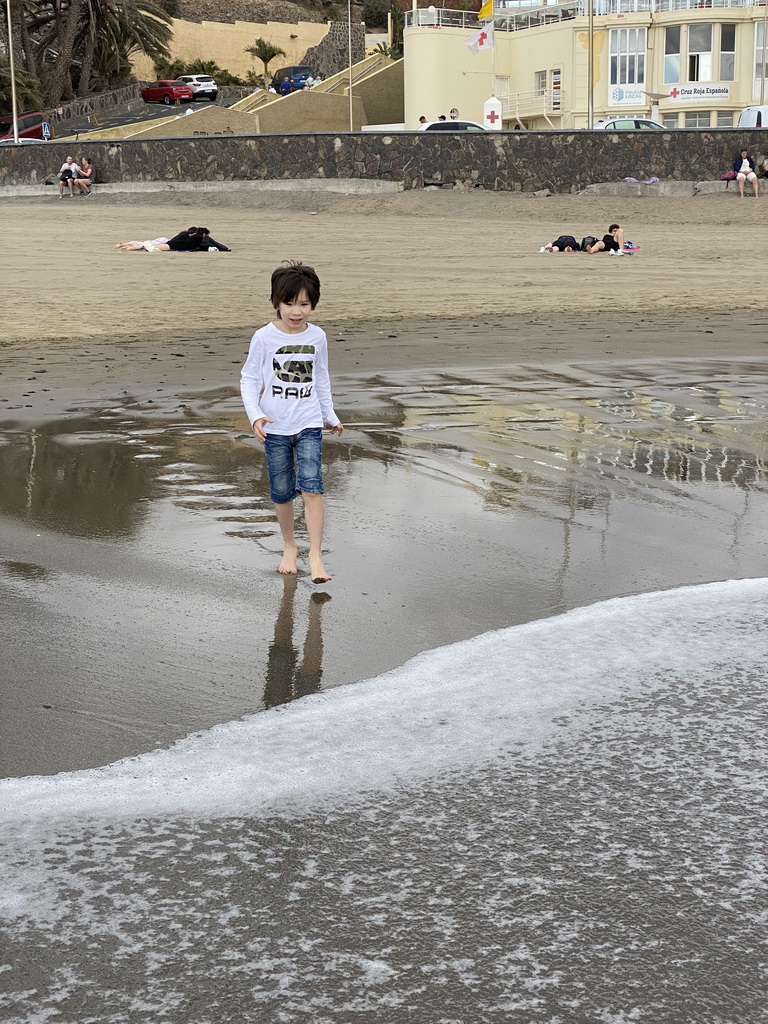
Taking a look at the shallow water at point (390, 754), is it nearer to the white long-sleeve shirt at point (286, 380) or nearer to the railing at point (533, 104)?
the white long-sleeve shirt at point (286, 380)

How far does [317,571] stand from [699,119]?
52592 millimetres

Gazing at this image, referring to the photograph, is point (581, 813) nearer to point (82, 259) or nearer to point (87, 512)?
point (87, 512)

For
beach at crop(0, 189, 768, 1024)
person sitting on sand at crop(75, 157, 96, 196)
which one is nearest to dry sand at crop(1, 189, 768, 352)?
person sitting on sand at crop(75, 157, 96, 196)

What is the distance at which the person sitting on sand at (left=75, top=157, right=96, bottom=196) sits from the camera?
35.6 meters

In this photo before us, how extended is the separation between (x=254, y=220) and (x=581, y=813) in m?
27.0

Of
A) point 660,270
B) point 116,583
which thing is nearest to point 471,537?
point 116,583

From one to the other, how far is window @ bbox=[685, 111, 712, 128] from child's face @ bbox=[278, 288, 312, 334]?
2020 inches

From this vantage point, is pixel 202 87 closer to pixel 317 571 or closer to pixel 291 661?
pixel 317 571

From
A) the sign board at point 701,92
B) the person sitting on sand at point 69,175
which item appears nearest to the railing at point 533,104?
the sign board at point 701,92

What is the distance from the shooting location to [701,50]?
170 feet

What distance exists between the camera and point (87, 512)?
6.56 metres

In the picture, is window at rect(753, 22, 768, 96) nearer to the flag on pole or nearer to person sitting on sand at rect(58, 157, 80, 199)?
the flag on pole

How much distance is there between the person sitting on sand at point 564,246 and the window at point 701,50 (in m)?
33.5

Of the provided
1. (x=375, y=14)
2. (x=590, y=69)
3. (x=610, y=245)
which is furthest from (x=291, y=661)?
(x=375, y=14)
